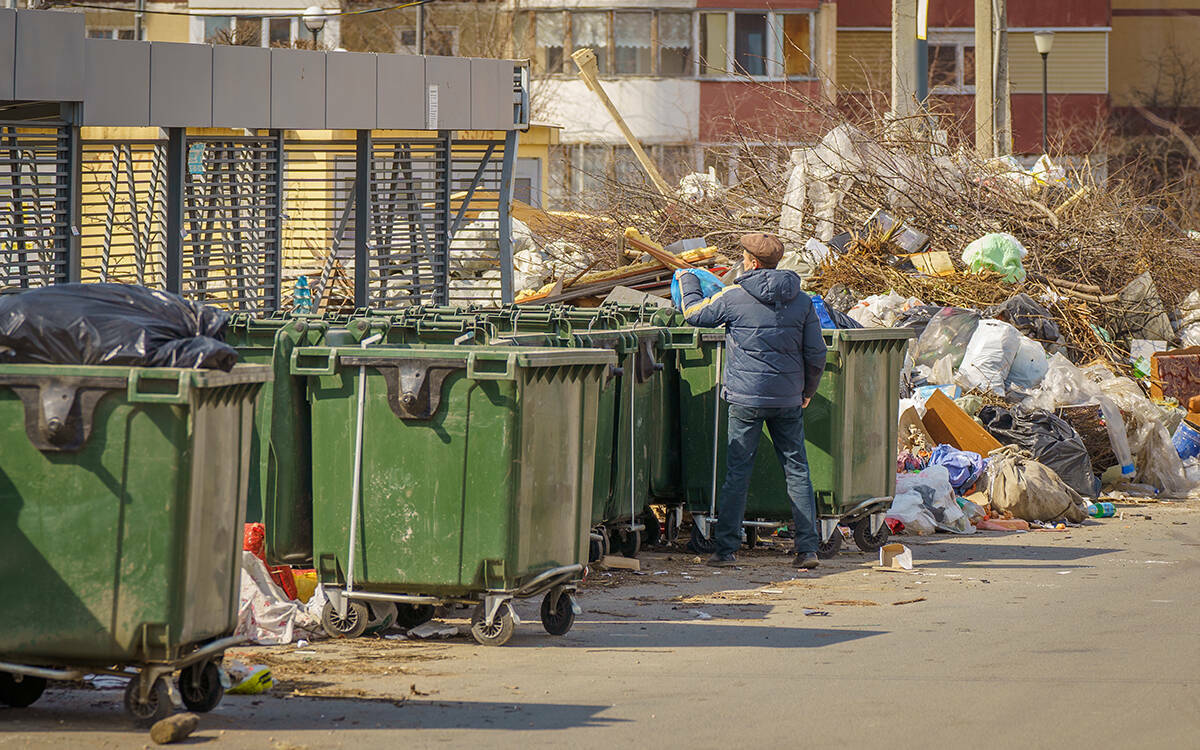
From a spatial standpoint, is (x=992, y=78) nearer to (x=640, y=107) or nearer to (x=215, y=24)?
(x=640, y=107)

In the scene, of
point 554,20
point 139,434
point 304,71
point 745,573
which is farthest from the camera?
point 554,20

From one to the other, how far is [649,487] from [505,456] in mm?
3119

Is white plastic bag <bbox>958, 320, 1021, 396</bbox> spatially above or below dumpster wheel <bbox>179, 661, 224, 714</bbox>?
above

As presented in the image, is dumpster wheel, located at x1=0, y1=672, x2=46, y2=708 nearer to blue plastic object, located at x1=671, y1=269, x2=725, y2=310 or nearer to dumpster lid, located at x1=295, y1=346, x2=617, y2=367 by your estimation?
dumpster lid, located at x1=295, y1=346, x2=617, y2=367

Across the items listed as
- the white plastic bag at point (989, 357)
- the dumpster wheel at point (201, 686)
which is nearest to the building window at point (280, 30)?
the white plastic bag at point (989, 357)

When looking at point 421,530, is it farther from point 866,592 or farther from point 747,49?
point 747,49

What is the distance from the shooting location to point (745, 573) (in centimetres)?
924

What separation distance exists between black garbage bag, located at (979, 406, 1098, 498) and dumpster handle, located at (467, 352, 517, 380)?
21.1 feet

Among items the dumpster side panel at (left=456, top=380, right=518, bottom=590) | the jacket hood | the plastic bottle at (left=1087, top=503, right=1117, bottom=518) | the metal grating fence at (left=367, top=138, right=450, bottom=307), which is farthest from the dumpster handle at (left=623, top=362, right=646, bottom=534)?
the metal grating fence at (left=367, top=138, right=450, bottom=307)

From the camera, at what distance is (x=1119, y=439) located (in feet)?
43.0

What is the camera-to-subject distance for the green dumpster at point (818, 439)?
9.78 metres

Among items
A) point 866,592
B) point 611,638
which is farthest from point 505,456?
point 866,592

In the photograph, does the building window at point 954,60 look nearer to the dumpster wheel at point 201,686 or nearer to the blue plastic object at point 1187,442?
the blue plastic object at point 1187,442

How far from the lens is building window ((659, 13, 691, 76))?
3772 centimetres
